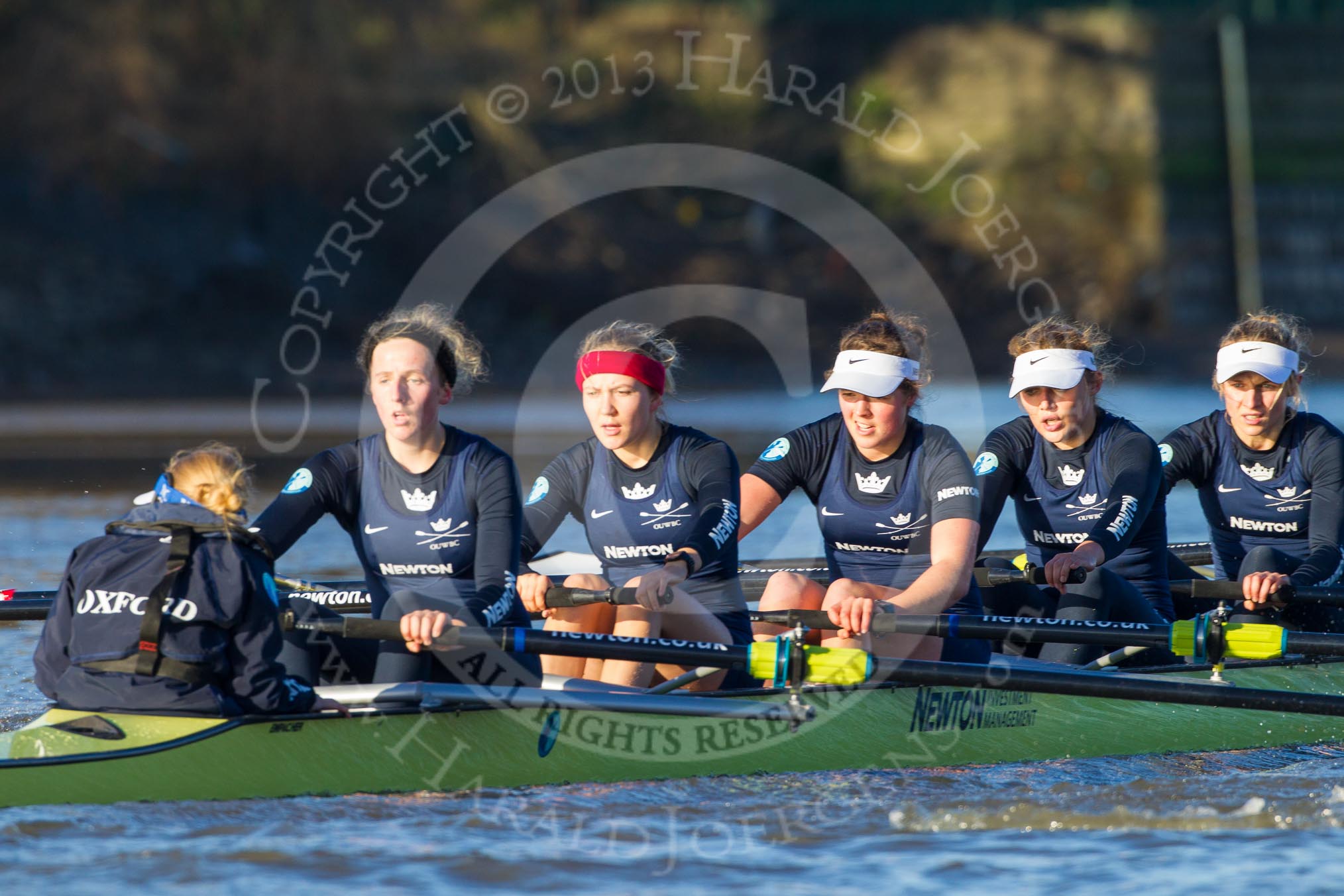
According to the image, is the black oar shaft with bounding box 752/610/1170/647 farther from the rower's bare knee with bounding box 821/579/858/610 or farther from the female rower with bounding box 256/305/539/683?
the female rower with bounding box 256/305/539/683

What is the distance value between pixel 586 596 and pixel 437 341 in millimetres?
1062

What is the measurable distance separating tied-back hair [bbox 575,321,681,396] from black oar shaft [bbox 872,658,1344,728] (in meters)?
1.31

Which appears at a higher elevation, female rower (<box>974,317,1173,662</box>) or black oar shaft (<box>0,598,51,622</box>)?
female rower (<box>974,317,1173,662</box>)

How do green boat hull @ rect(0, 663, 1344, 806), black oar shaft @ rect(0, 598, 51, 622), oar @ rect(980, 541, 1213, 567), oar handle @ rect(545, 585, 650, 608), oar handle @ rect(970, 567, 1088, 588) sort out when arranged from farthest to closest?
1. oar @ rect(980, 541, 1213, 567)
2. oar handle @ rect(970, 567, 1088, 588)
3. black oar shaft @ rect(0, 598, 51, 622)
4. oar handle @ rect(545, 585, 650, 608)
5. green boat hull @ rect(0, 663, 1344, 806)

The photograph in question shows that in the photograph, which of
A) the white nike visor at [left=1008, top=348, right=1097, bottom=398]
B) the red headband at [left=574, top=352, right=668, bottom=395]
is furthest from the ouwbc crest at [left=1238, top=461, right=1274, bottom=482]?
the red headband at [left=574, top=352, right=668, bottom=395]

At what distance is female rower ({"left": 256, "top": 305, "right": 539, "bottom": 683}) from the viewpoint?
5.21 metres

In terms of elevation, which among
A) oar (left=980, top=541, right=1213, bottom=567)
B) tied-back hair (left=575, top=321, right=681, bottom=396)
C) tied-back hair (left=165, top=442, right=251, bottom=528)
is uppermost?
tied-back hair (left=575, top=321, right=681, bottom=396)

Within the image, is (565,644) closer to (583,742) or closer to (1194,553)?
(583,742)

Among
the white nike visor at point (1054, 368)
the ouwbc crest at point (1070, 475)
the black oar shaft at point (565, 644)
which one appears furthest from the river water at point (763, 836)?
the white nike visor at point (1054, 368)

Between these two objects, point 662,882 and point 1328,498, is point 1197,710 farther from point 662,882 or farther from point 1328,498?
point 662,882

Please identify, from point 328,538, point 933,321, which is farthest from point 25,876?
point 933,321

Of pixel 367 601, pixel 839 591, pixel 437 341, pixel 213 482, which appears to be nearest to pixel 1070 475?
pixel 839 591

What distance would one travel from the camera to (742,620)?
5871 mm

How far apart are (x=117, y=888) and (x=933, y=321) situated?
31362 mm
